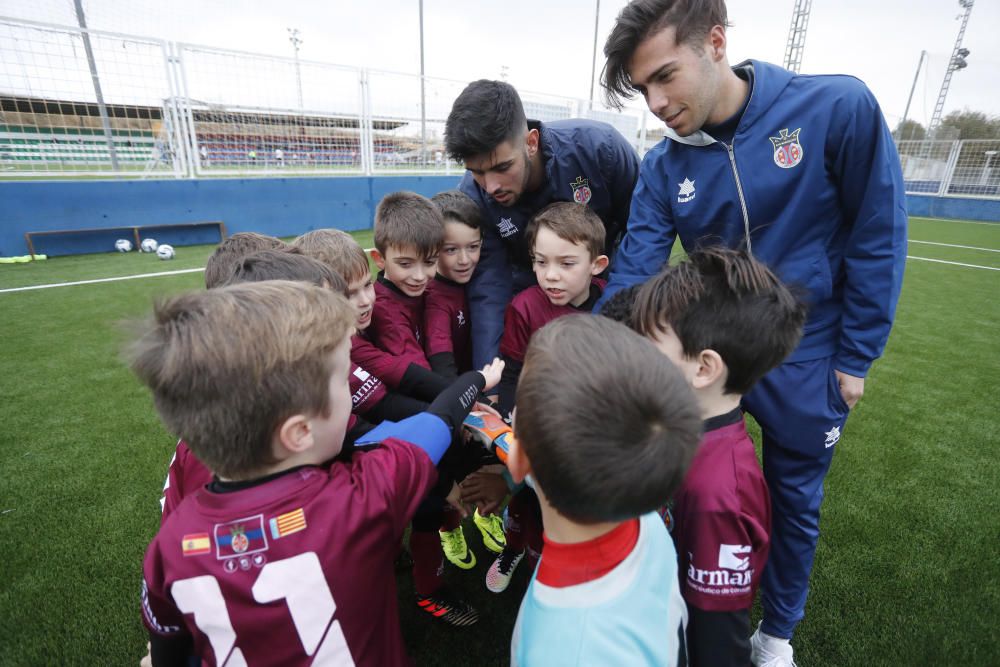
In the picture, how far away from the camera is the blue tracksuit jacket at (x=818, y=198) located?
4.88 ft

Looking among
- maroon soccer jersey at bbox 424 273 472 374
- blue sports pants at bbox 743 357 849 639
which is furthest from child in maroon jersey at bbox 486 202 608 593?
blue sports pants at bbox 743 357 849 639

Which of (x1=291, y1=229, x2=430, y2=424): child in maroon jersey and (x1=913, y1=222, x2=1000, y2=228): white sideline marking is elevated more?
(x1=291, y1=229, x2=430, y2=424): child in maroon jersey

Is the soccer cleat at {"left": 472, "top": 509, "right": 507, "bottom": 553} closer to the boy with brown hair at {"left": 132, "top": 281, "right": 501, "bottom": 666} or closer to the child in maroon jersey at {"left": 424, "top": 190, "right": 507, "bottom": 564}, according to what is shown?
the child in maroon jersey at {"left": 424, "top": 190, "right": 507, "bottom": 564}

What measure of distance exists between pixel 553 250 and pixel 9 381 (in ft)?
13.8

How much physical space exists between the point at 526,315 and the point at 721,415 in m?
1.02

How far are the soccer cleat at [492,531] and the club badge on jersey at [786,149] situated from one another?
6.10 feet

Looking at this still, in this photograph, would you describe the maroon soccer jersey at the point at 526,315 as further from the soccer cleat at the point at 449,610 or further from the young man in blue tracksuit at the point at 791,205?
the soccer cleat at the point at 449,610

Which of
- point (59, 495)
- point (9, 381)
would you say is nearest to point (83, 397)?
point (9, 381)

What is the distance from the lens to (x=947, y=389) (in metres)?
4.04

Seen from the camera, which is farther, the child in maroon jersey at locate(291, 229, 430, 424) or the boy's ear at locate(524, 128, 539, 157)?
the boy's ear at locate(524, 128, 539, 157)

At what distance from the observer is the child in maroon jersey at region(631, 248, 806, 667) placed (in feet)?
3.69

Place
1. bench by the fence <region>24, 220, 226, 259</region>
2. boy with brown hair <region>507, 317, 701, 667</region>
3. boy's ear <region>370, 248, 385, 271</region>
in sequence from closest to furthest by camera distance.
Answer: boy with brown hair <region>507, 317, 701, 667</region> < boy's ear <region>370, 248, 385, 271</region> < bench by the fence <region>24, 220, 226, 259</region>

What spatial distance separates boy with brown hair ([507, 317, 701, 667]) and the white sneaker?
1.11m

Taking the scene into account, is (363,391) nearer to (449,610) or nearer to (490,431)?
(490,431)
